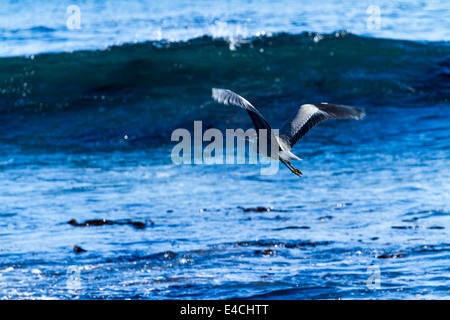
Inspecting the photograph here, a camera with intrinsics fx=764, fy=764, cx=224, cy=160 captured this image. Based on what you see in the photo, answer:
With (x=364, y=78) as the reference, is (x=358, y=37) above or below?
above

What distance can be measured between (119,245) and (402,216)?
7.91 feet

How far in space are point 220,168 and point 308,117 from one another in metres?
4.22

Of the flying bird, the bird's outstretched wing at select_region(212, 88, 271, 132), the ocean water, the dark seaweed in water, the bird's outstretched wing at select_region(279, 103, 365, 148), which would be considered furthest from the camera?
the dark seaweed in water

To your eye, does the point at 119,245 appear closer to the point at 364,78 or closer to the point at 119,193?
the point at 119,193

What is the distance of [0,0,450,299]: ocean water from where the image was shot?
537cm

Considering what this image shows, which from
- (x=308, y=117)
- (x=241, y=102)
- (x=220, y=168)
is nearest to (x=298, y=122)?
(x=308, y=117)

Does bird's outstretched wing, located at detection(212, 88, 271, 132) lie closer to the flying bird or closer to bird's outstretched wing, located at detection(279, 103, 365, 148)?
the flying bird

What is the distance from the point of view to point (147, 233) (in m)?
6.40

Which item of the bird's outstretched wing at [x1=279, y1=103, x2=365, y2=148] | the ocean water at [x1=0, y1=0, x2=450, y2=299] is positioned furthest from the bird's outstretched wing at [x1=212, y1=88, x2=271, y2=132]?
the ocean water at [x1=0, y1=0, x2=450, y2=299]

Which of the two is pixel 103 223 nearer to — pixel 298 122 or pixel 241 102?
pixel 298 122

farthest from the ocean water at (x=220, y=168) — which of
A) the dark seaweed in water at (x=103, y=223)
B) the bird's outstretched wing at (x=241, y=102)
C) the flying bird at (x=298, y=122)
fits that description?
the bird's outstretched wing at (x=241, y=102)

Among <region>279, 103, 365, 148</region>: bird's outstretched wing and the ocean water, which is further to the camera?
the ocean water

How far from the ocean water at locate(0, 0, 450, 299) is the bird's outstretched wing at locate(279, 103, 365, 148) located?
3.60 feet
